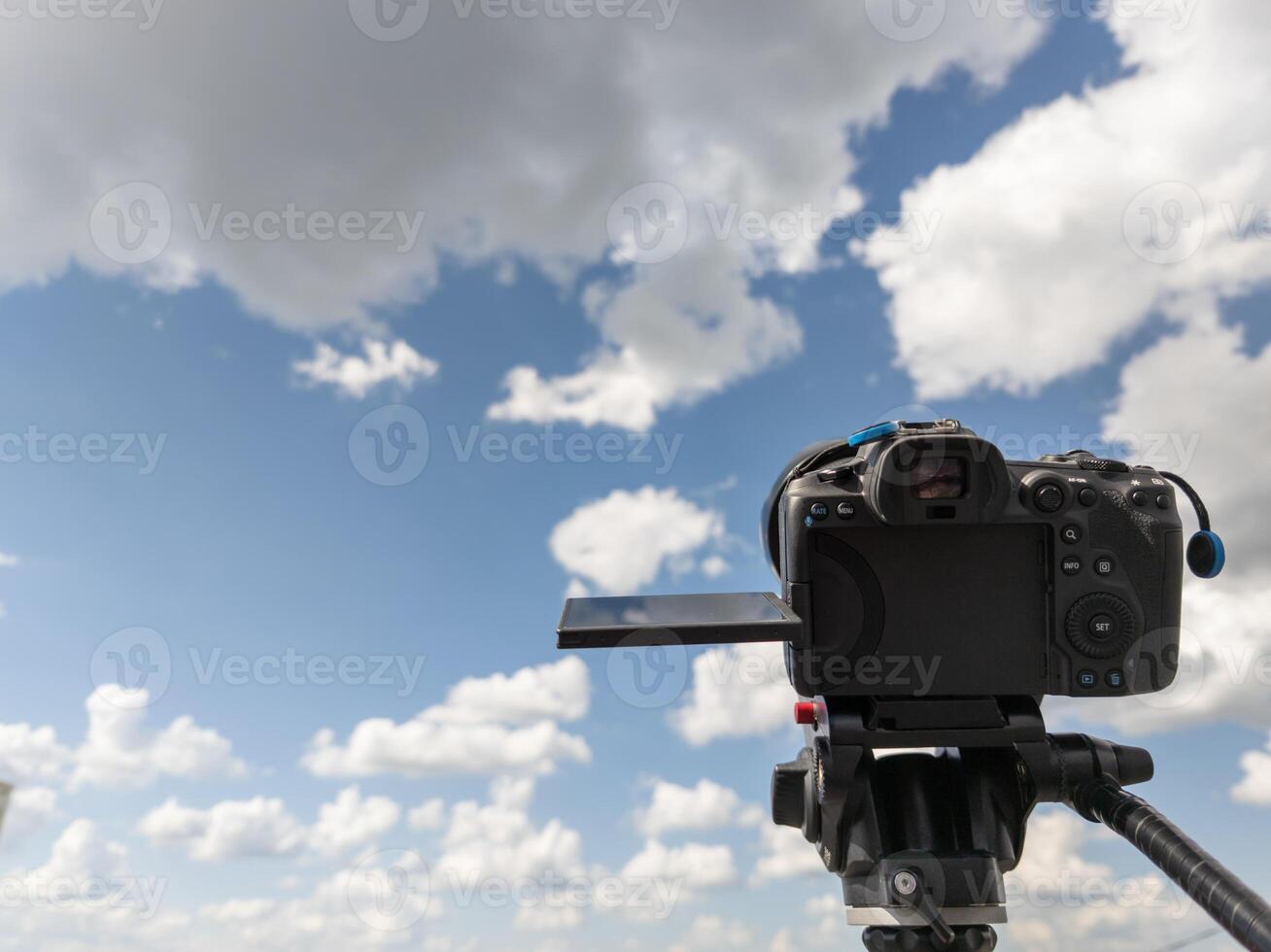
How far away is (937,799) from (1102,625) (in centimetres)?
79

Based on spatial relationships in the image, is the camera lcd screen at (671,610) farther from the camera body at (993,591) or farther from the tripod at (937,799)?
the tripod at (937,799)

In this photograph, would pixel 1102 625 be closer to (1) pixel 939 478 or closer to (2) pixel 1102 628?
(2) pixel 1102 628

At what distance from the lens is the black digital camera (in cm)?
279

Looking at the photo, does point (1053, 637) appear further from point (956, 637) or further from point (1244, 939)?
Result: point (1244, 939)

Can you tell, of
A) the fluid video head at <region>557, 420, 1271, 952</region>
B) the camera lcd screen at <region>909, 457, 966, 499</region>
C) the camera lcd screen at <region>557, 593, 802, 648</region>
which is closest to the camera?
the camera lcd screen at <region>557, 593, 802, 648</region>

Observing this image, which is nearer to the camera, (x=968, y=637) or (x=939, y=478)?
(x=939, y=478)

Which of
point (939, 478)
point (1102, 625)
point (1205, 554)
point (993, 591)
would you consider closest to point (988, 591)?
point (993, 591)

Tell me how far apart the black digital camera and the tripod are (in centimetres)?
11

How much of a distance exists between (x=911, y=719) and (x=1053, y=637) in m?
0.52

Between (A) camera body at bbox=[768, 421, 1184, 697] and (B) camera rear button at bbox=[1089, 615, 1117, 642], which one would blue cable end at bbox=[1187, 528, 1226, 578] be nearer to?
(A) camera body at bbox=[768, 421, 1184, 697]

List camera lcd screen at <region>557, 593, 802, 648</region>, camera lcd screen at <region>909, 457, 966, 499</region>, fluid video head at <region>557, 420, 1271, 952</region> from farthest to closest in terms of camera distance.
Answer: fluid video head at <region>557, 420, 1271, 952</region> < camera lcd screen at <region>909, 457, 966, 499</region> < camera lcd screen at <region>557, 593, 802, 648</region>

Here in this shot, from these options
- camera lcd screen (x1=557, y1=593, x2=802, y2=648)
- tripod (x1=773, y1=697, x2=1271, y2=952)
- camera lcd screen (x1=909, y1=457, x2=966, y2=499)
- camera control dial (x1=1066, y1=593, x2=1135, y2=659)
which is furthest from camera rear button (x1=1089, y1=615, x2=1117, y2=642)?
camera lcd screen (x1=557, y1=593, x2=802, y2=648)

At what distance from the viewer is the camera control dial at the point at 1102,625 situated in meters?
2.79

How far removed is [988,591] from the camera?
285 cm
